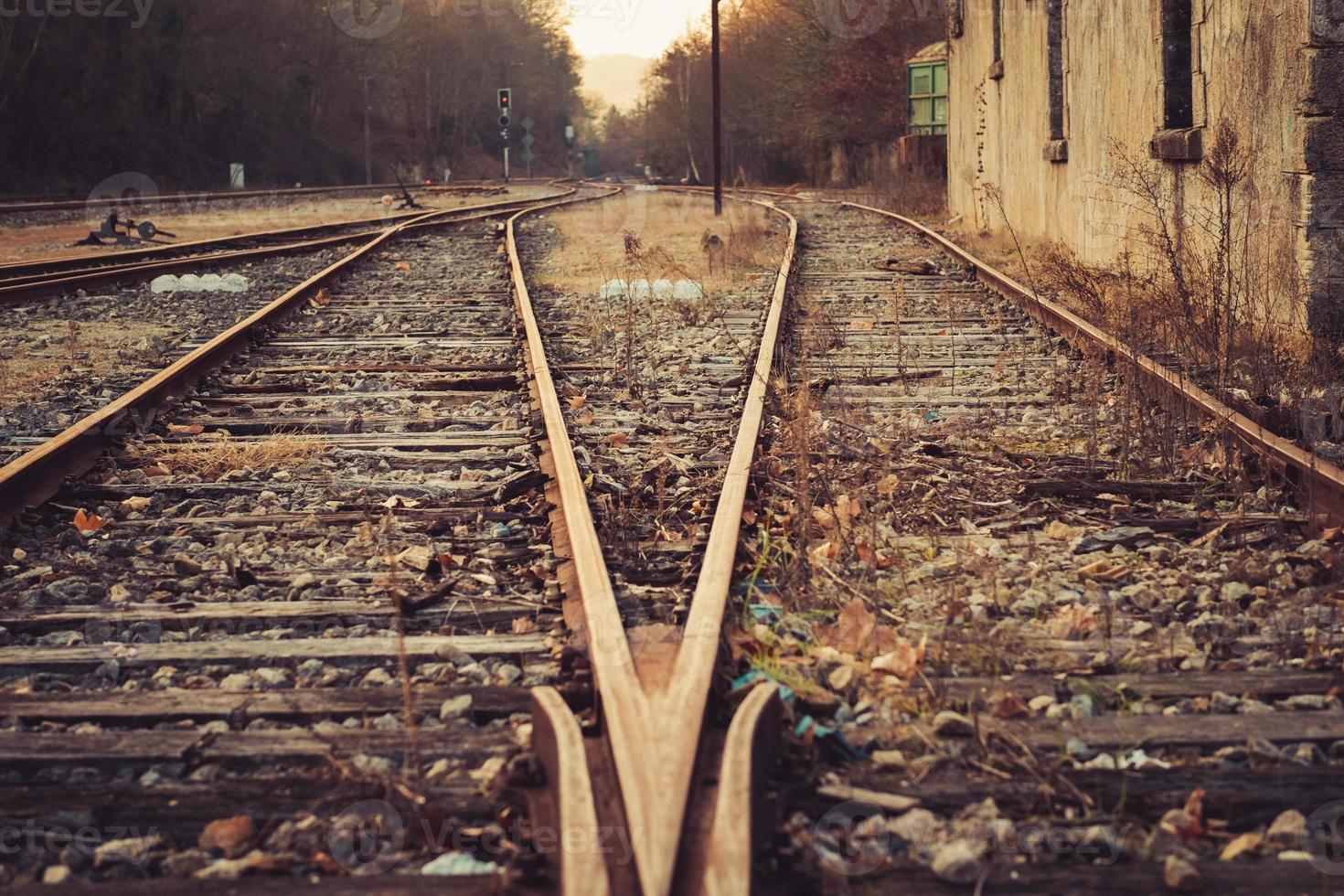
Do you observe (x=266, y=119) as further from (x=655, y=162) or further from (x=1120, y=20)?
(x=1120, y=20)

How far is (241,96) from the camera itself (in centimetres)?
A: 4938

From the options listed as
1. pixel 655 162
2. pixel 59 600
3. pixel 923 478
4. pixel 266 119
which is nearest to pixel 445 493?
pixel 59 600

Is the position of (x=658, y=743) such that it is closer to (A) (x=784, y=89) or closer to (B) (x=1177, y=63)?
(B) (x=1177, y=63)

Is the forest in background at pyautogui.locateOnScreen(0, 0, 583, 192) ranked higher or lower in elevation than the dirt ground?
higher

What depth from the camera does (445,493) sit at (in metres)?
5.03

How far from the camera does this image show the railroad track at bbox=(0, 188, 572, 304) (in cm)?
1238

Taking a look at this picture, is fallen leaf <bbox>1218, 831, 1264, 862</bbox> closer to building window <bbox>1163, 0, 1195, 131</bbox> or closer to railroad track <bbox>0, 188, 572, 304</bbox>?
Answer: building window <bbox>1163, 0, 1195, 131</bbox>

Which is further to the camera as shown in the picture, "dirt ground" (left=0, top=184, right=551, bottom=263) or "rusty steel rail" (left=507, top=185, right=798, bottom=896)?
"dirt ground" (left=0, top=184, right=551, bottom=263)

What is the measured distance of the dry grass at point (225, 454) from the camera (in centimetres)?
553

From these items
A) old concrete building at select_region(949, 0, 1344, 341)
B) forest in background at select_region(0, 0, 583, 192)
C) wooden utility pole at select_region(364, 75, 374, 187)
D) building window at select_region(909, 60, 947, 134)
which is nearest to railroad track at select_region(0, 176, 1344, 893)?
old concrete building at select_region(949, 0, 1344, 341)

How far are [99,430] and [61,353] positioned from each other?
349 cm

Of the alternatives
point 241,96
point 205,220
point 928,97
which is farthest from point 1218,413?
point 241,96

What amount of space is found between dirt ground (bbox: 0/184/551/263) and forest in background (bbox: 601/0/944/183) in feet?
36.7

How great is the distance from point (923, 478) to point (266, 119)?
50.6 meters
